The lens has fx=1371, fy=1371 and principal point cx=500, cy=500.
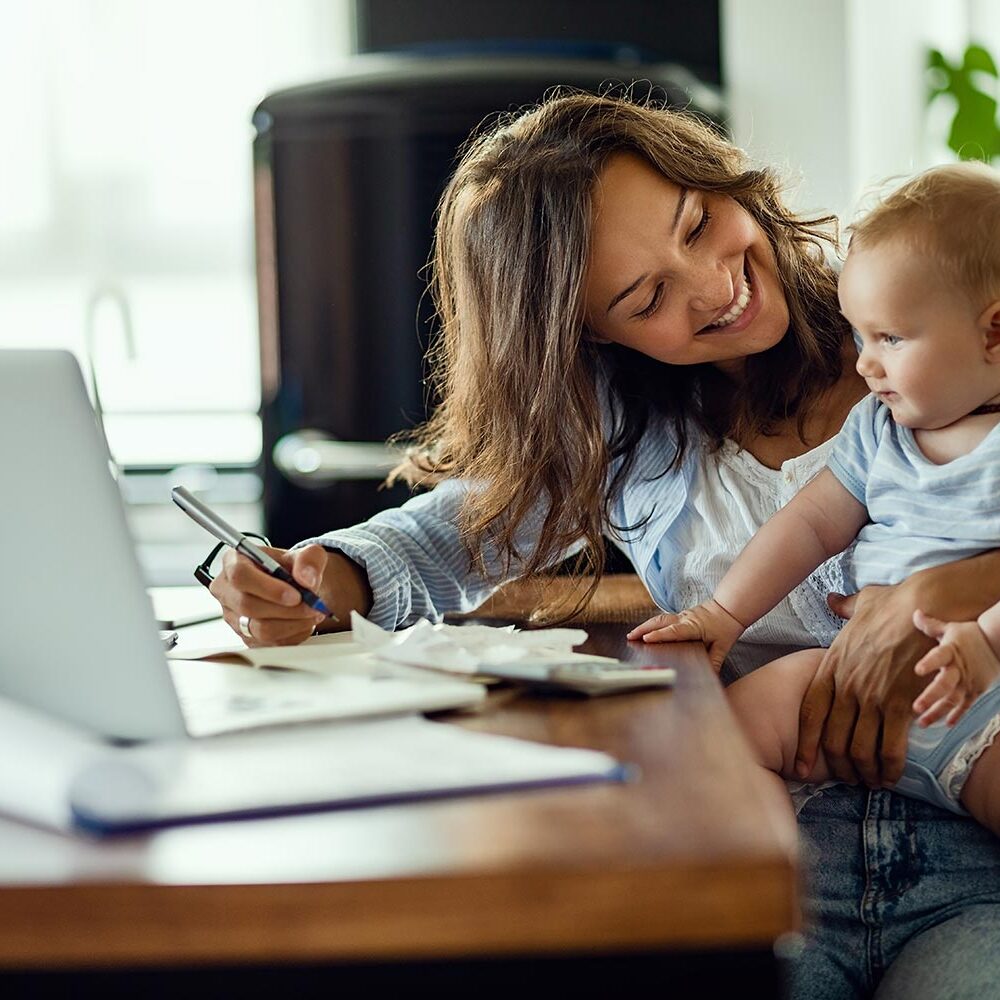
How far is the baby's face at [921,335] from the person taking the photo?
1.23m

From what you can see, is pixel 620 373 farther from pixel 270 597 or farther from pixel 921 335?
pixel 270 597

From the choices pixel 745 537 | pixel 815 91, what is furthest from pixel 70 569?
pixel 815 91

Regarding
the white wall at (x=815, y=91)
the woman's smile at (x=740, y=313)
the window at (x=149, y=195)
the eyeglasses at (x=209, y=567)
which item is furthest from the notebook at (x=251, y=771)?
the window at (x=149, y=195)

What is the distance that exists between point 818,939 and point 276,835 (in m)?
0.67

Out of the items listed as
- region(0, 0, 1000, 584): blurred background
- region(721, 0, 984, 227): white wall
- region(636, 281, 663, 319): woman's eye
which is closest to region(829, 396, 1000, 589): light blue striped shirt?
region(636, 281, 663, 319): woman's eye

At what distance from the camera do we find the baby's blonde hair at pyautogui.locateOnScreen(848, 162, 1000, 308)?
123 centimetres

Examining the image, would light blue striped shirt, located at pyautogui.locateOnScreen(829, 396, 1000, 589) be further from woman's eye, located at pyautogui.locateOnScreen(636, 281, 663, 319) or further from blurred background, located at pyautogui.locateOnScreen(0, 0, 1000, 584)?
blurred background, located at pyautogui.locateOnScreen(0, 0, 1000, 584)

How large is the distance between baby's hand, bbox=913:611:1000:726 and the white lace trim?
0.18 feet

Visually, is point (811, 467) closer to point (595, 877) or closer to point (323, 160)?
point (595, 877)

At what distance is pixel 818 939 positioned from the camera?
113cm

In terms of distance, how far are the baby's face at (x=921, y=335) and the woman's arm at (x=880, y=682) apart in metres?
0.16

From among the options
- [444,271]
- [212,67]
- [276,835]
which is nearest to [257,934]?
[276,835]

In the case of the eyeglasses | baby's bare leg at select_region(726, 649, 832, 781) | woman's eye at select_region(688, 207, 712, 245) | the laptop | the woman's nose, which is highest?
woman's eye at select_region(688, 207, 712, 245)

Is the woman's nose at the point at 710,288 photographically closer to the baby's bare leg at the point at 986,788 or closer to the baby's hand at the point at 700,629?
the baby's hand at the point at 700,629
